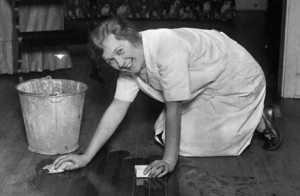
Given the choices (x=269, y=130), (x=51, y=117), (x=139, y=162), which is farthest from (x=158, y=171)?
(x=269, y=130)

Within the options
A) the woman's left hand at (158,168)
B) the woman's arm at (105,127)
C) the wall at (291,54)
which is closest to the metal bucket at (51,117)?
the woman's arm at (105,127)

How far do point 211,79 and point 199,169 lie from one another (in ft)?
1.37

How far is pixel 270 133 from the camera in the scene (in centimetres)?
289

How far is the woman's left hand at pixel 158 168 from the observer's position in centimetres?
245

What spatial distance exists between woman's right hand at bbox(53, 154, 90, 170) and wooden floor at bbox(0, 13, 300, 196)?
28mm

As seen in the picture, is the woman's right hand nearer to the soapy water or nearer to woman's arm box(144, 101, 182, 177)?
woman's arm box(144, 101, 182, 177)

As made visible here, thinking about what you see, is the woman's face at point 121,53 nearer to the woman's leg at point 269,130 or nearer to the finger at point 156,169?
the finger at point 156,169

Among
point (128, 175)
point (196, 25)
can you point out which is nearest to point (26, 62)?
point (128, 175)

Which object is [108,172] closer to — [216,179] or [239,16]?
[216,179]

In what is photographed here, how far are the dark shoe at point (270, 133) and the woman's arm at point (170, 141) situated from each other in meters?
0.64

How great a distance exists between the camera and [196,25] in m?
7.23

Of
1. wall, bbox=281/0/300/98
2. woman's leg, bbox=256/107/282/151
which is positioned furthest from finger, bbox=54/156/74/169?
wall, bbox=281/0/300/98

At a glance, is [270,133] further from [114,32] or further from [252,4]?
[252,4]

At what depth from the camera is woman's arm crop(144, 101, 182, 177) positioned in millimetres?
2414
